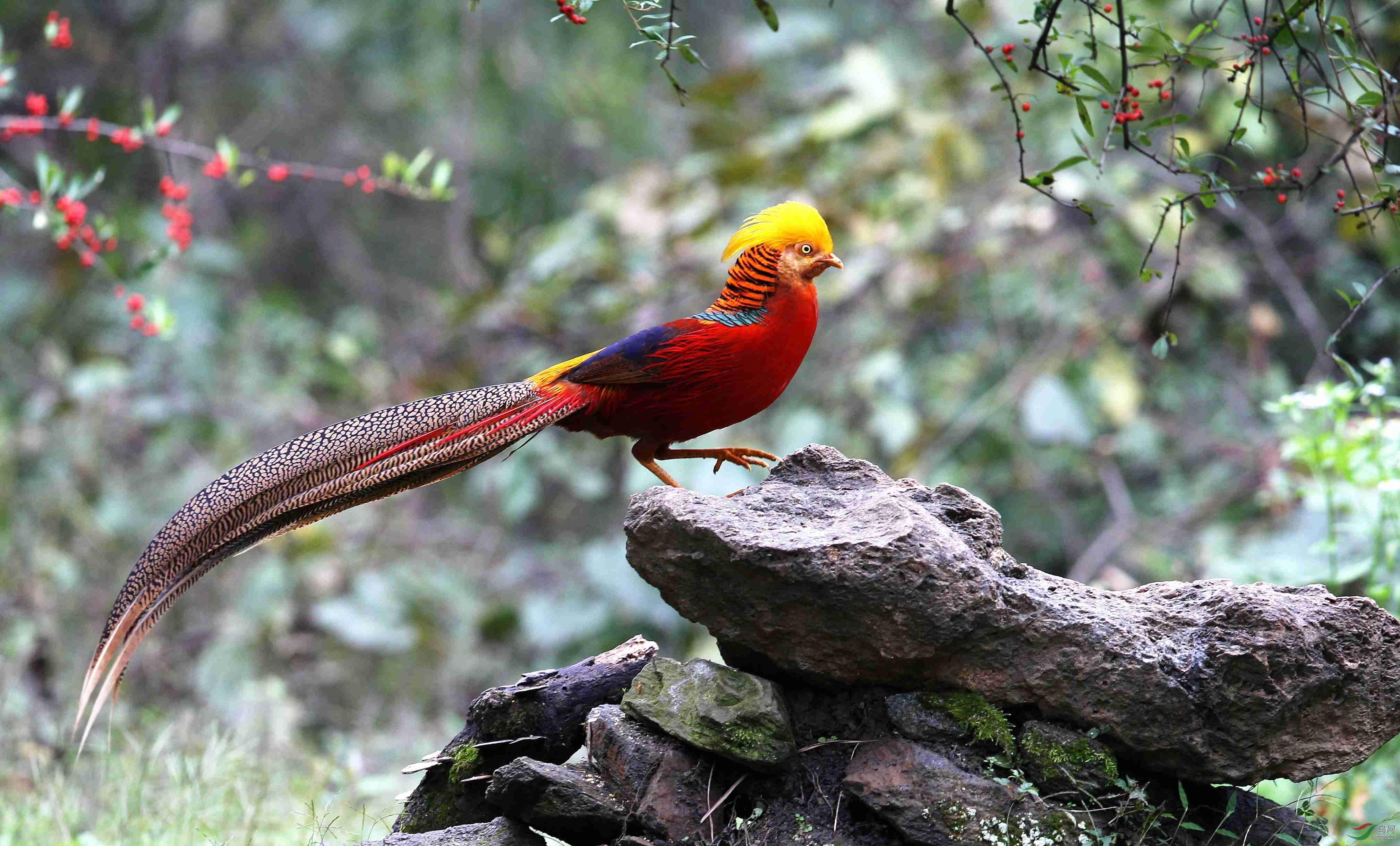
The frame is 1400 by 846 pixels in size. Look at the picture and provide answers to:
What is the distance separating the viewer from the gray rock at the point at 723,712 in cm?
265

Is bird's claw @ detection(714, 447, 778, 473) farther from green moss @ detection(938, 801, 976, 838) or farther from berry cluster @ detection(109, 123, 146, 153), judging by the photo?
berry cluster @ detection(109, 123, 146, 153)

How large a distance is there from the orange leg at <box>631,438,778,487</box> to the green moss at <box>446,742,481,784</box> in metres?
0.86

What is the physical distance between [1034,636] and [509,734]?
1.27m

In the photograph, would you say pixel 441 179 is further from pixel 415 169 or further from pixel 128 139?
pixel 128 139

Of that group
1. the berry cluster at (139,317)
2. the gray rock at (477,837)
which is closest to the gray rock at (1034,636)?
the gray rock at (477,837)

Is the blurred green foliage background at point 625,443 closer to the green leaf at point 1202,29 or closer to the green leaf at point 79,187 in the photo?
the green leaf at point 79,187

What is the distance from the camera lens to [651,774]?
2.71 meters

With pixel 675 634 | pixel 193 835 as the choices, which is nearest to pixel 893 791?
pixel 193 835

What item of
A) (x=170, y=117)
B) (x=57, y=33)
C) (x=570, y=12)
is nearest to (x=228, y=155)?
(x=170, y=117)

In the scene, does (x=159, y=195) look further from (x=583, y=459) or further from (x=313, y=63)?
(x=583, y=459)

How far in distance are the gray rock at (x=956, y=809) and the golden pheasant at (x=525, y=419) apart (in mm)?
1038

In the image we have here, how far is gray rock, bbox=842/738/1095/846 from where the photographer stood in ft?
8.35

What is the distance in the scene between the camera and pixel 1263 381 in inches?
290

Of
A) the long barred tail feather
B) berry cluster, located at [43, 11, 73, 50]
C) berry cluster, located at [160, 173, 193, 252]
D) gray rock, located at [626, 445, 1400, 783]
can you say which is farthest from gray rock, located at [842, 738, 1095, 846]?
berry cluster, located at [43, 11, 73, 50]
